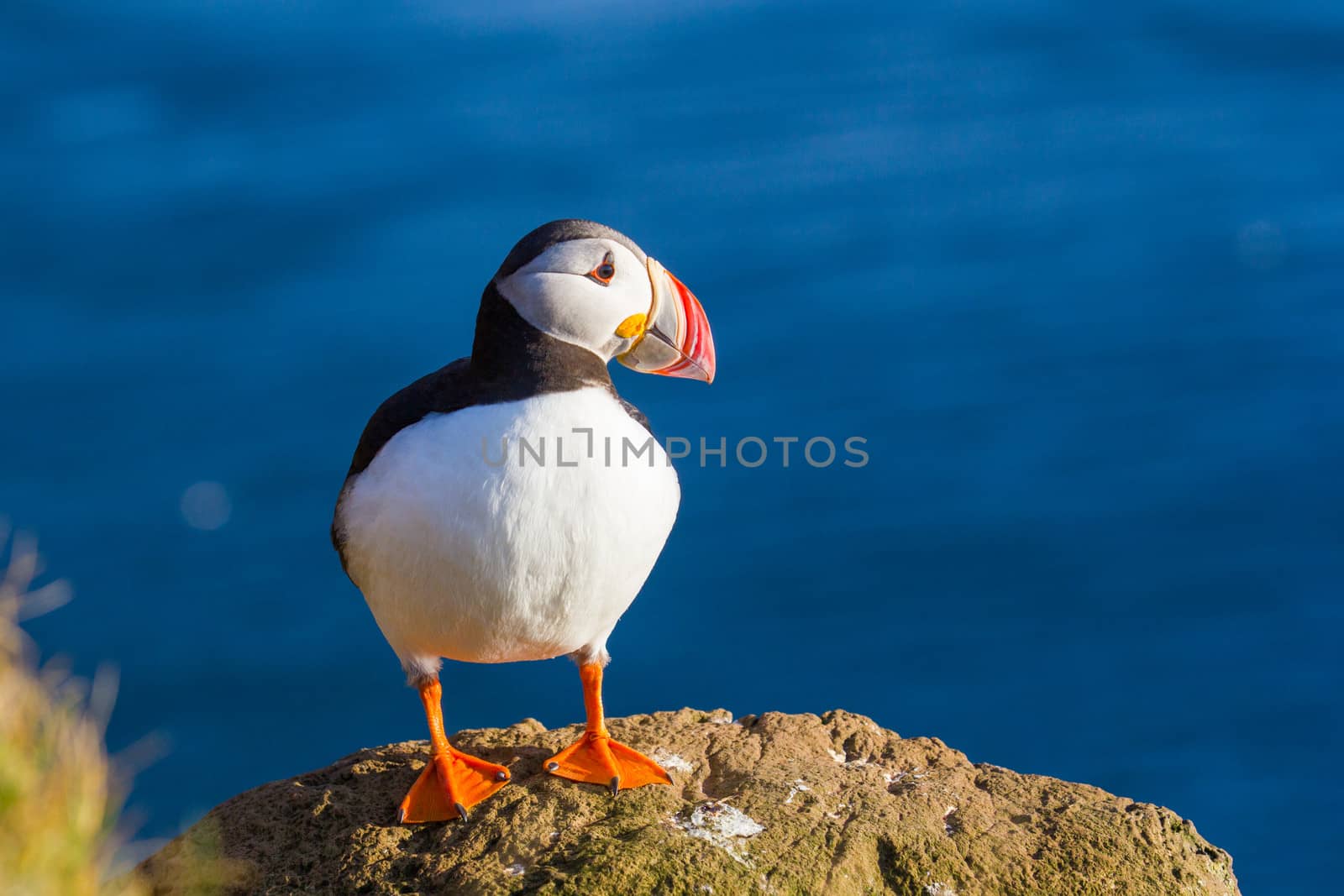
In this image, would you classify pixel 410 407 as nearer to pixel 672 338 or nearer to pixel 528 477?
pixel 528 477

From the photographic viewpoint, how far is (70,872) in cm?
313

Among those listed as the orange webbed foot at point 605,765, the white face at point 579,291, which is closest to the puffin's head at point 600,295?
the white face at point 579,291

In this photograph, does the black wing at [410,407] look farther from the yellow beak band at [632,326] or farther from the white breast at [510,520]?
the yellow beak band at [632,326]

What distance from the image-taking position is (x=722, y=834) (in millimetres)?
4391

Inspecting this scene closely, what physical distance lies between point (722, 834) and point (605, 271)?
1.85 metres

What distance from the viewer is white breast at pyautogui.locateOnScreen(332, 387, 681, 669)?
14.1 ft

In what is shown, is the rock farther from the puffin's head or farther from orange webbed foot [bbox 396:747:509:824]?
the puffin's head

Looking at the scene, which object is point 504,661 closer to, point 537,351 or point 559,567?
point 559,567

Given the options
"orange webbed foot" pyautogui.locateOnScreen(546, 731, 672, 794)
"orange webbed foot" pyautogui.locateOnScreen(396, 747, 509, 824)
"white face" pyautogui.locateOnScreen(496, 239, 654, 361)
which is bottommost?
"orange webbed foot" pyautogui.locateOnScreen(396, 747, 509, 824)

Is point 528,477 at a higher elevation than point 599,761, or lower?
higher

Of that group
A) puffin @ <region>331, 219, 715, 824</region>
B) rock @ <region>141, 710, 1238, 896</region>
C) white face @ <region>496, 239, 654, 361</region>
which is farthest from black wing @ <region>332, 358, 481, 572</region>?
rock @ <region>141, 710, 1238, 896</region>

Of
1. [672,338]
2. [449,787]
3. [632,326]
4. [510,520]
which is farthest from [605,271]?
[449,787]

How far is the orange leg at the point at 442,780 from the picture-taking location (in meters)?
4.64

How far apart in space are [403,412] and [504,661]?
0.98 m
